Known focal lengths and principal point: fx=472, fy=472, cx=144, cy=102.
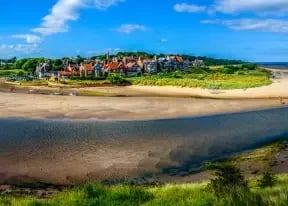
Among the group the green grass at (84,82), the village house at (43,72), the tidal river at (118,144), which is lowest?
the tidal river at (118,144)

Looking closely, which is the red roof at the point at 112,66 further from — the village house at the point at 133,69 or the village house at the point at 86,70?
the village house at the point at 86,70

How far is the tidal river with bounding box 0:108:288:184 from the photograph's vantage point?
23.7m

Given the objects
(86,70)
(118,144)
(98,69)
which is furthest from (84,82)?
(118,144)

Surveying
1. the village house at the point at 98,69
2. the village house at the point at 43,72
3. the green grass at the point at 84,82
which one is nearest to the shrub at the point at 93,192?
the green grass at the point at 84,82

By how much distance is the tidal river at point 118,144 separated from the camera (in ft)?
77.6

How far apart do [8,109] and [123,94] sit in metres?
21.3

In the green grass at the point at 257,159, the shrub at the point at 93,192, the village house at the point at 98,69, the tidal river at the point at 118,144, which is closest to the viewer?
the shrub at the point at 93,192

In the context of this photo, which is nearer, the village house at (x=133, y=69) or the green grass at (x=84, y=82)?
the green grass at (x=84, y=82)

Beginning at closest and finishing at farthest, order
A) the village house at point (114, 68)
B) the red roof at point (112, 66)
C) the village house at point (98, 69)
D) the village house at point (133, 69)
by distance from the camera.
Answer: the village house at point (98, 69), the village house at point (114, 68), the red roof at point (112, 66), the village house at point (133, 69)

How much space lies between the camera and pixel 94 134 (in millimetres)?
33781

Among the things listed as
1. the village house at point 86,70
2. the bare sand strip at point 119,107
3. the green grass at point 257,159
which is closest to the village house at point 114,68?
the village house at point 86,70

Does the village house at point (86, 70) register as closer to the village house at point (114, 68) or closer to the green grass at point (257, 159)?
the village house at point (114, 68)

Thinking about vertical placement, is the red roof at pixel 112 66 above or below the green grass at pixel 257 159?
above

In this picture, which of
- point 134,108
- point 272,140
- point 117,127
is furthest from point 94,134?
point 134,108
